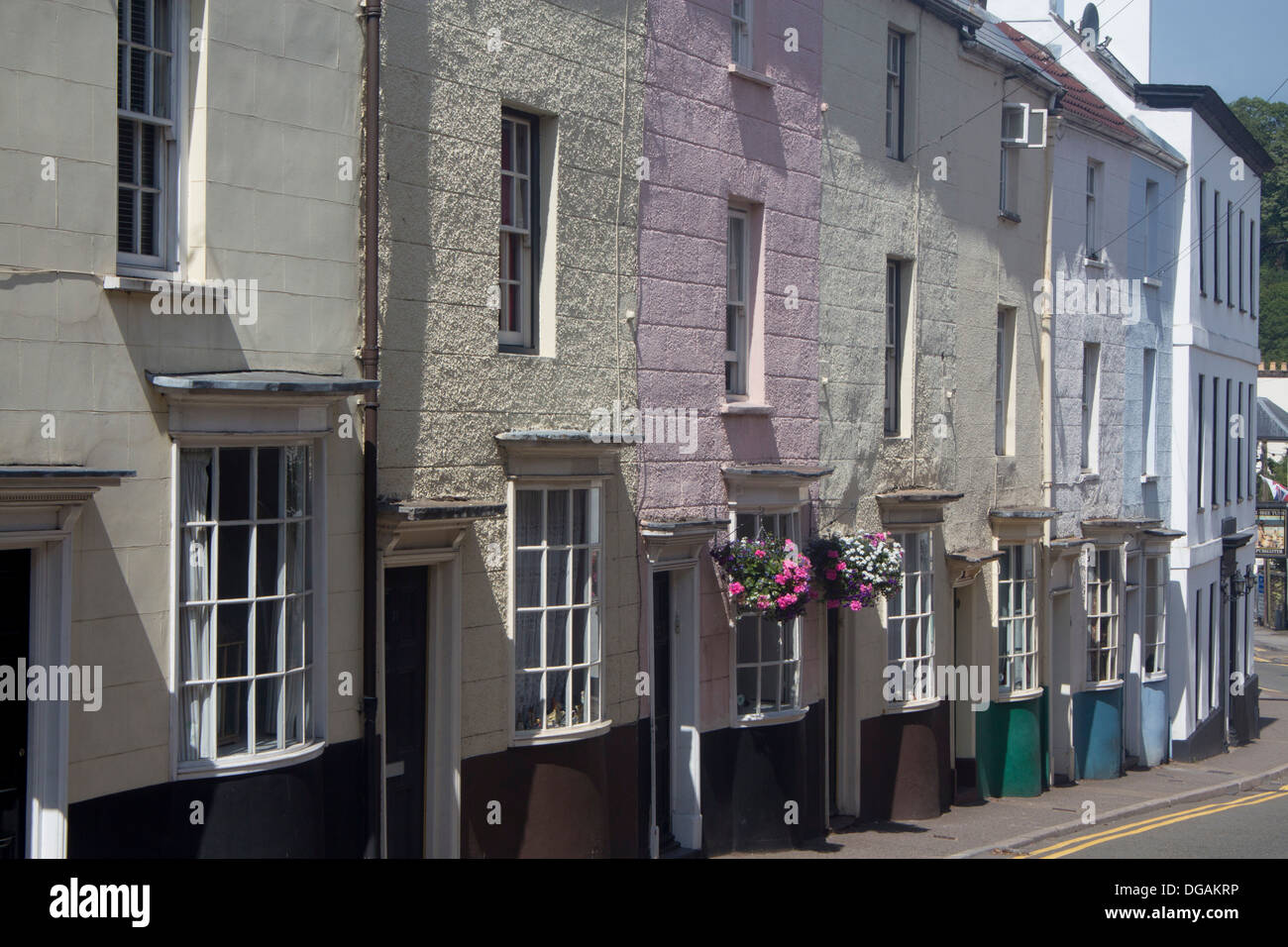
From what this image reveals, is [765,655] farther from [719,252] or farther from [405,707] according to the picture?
[405,707]

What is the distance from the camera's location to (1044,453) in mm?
20906

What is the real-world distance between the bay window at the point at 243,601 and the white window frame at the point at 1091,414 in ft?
53.1

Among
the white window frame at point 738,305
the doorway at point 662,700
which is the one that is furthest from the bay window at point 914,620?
the doorway at point 662,700

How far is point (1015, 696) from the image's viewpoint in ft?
64.5

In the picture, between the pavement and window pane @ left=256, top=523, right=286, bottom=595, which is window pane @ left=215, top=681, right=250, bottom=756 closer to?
window pane @ left=256, top=523, right=286, bottom=595

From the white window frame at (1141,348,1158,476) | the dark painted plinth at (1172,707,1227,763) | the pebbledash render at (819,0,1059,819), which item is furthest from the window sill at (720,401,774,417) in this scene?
the dark painted plinth at (1172,707,1227,763)

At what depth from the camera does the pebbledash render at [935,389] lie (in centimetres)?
1623

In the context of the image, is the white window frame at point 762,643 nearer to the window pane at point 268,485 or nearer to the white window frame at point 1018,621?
the white window frame at point 1018,621

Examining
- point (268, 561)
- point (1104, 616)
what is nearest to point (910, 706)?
point (1104, 616)

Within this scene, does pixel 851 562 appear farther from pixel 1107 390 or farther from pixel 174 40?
pixel 1107 390

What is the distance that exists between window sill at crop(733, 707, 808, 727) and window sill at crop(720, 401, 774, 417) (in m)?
3.03

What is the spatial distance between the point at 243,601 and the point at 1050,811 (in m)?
12.7

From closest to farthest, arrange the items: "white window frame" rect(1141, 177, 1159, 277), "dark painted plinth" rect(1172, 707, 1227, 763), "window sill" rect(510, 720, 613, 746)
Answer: "window sill" rect(510, 720, 613, 746) < "white window frame" rect(1141, 177, 1159, 277) < "dark painted plinth" rect(1172, 707, 1227, 763)

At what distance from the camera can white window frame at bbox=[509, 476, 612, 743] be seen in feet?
37.5
